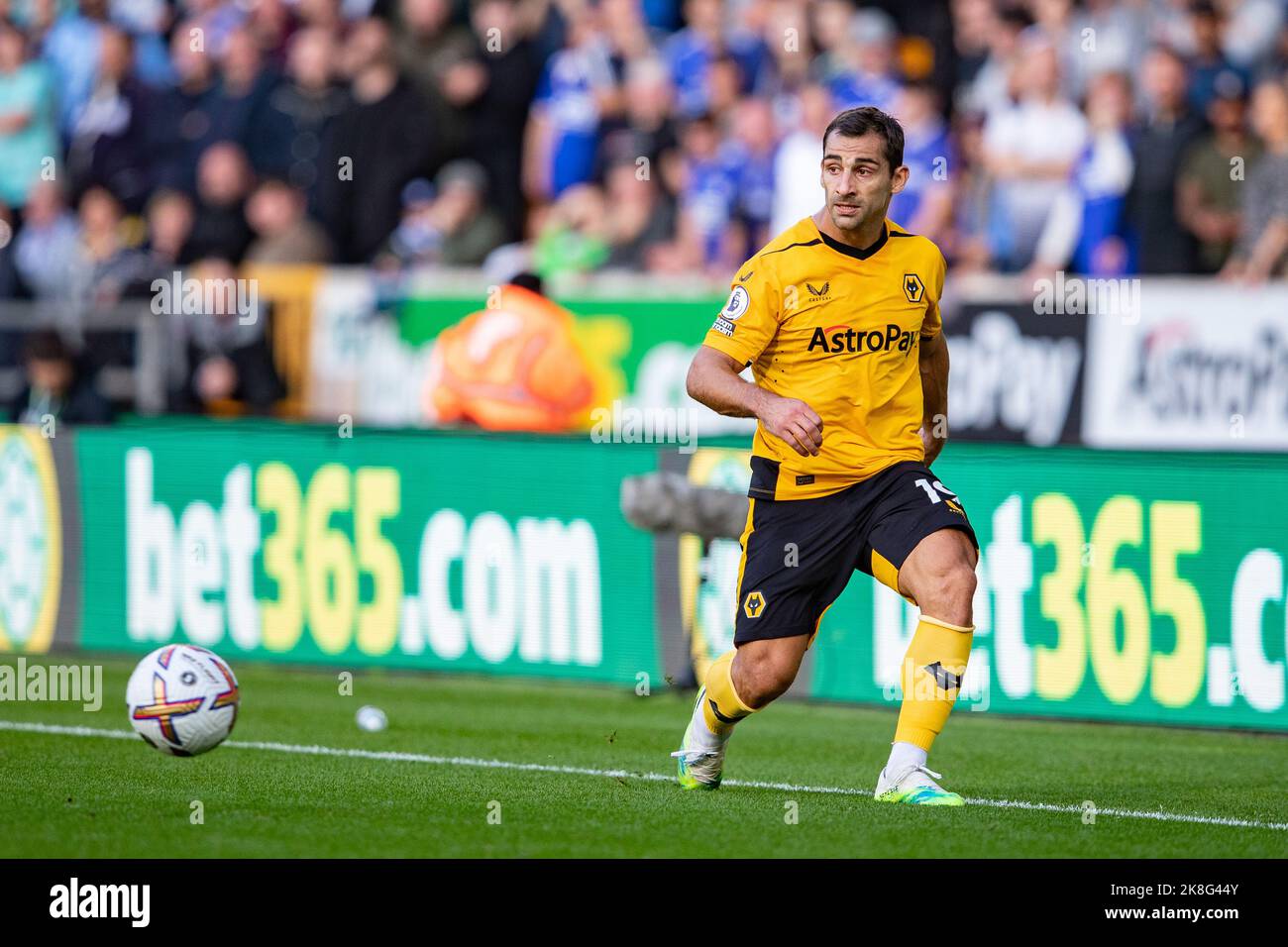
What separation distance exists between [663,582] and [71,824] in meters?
5.93

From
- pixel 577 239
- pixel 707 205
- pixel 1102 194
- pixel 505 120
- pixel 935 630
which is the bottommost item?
pixel 935 630

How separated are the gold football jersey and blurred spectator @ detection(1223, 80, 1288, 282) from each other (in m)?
8.01

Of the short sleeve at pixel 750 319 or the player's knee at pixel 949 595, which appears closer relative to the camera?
the player's knee at pixel 949 595

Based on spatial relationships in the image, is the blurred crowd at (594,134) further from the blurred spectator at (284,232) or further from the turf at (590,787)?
the turf at (590,787)

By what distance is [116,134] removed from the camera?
908 inches

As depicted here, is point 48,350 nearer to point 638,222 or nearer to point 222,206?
point 222,206

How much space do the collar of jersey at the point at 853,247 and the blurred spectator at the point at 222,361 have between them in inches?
481

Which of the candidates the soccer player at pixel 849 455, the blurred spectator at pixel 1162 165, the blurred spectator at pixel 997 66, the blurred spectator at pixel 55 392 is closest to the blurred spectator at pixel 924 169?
the blurred spectator at pixel 997 66

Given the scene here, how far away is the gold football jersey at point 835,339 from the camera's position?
853 cm

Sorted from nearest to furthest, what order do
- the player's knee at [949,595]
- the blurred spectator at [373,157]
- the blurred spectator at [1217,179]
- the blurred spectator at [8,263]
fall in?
the player's knee at [949,595] → the blurred spectator at [1217,179] → the blurred spectator at [373,157] → the blurred spectator at [8,263]

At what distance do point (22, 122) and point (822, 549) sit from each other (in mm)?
16417

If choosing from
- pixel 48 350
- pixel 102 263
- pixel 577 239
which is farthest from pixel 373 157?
pixel 48 350

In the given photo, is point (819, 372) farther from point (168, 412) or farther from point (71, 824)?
point (168, 412)
